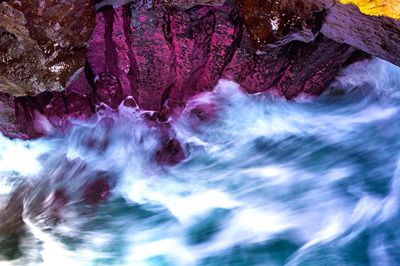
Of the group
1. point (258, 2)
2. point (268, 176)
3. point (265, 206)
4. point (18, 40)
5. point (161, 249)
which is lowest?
point (161, 249)

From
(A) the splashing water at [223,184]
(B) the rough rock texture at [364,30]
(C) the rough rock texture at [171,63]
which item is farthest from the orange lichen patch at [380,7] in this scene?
(A) the splashing water at [223,184]

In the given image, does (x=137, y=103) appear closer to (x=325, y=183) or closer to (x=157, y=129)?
(x=157, y=129)

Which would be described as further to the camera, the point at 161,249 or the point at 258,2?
the point at 161,249

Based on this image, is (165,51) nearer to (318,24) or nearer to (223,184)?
(318,24)

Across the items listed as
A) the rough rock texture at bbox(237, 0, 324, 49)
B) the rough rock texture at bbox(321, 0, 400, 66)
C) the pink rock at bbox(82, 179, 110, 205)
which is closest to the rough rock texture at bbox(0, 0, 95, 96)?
the rough rock texture at bbox(237, 0, 324, 49)

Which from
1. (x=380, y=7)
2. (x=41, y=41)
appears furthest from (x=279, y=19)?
(x=41, y=41)

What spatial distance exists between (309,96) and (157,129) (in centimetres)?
157

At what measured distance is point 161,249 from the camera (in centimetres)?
414

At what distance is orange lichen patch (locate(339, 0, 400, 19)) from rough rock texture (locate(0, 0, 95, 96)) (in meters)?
1.70

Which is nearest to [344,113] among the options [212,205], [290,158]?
[290,158]

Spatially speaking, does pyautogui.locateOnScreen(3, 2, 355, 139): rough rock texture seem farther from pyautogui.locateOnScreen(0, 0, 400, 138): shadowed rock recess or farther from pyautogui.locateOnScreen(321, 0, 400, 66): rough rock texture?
pyautogui.locateOnScreen(321, 0, 400, 66): rough rock texture

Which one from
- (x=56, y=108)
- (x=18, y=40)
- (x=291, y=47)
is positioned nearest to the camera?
(x=18, y=40)

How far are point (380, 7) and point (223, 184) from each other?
2476mm

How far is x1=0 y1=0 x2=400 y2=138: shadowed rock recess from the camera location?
8.95 ft
